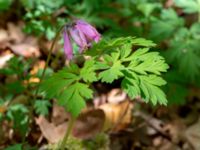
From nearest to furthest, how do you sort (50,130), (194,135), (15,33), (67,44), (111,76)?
(111,76) → (67,44) → (50,130) → (194,135) → (15,33)

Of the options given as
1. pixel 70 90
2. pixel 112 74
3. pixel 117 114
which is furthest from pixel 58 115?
pixel 112 74

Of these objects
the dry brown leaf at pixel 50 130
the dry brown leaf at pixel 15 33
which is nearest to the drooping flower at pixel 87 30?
the dry brown leaf at pixel 50 130

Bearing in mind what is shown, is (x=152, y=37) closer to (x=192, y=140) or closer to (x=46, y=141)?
(x=192, y=140)

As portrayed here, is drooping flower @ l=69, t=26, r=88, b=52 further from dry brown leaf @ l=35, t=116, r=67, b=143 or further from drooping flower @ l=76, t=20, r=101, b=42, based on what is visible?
dry brown leaf @ l=35, t=116, r=67, b=143

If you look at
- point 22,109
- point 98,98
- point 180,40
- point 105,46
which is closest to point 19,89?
point 22,109

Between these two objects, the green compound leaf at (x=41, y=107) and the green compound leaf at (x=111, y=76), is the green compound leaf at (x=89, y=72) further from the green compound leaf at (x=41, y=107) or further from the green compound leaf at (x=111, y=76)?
the green compound leaf at (x=41, y=107)

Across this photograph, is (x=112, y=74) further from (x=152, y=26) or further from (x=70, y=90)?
(x=152, y=26)

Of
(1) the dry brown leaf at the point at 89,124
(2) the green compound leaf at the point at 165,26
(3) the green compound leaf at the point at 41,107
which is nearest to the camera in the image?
(3) the green compound leaf at the point at 41,107

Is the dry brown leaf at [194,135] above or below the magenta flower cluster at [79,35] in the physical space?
below
